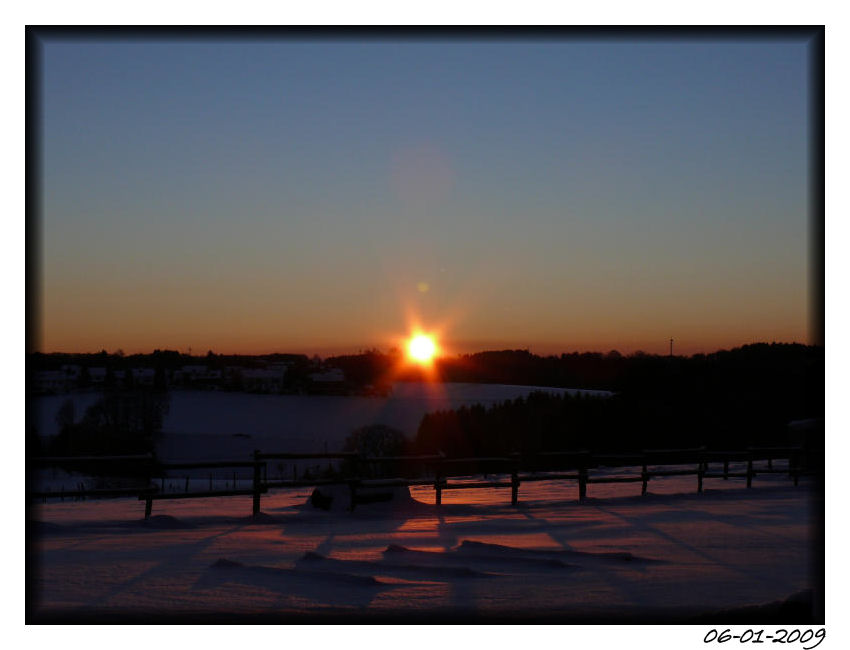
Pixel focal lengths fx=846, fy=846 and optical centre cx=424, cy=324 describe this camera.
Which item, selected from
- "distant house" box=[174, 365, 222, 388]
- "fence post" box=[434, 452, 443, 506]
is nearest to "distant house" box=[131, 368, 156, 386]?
"distant house" box=[174, 365, 222, 388]

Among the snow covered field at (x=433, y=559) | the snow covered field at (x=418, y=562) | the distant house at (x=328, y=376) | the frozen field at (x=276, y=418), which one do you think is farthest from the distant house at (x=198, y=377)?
the snow covered field at (x=418, y=562)

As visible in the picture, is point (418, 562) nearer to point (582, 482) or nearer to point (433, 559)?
point (433, 559)

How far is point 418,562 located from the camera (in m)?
9.93

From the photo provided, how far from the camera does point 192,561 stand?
10.1 metres

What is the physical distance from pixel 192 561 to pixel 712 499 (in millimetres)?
11996

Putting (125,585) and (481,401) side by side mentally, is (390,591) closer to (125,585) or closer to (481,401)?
(125,585)

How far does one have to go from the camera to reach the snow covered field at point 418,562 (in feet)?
26.0

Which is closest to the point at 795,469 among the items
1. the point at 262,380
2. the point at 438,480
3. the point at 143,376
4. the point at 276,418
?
the point at 438,480

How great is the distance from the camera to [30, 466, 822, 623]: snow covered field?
7.91 m

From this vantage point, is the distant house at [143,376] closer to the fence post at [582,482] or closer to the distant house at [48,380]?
the distant house at [48,380]

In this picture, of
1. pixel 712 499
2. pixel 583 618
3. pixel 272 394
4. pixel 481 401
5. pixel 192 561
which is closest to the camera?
pixel 583 618
